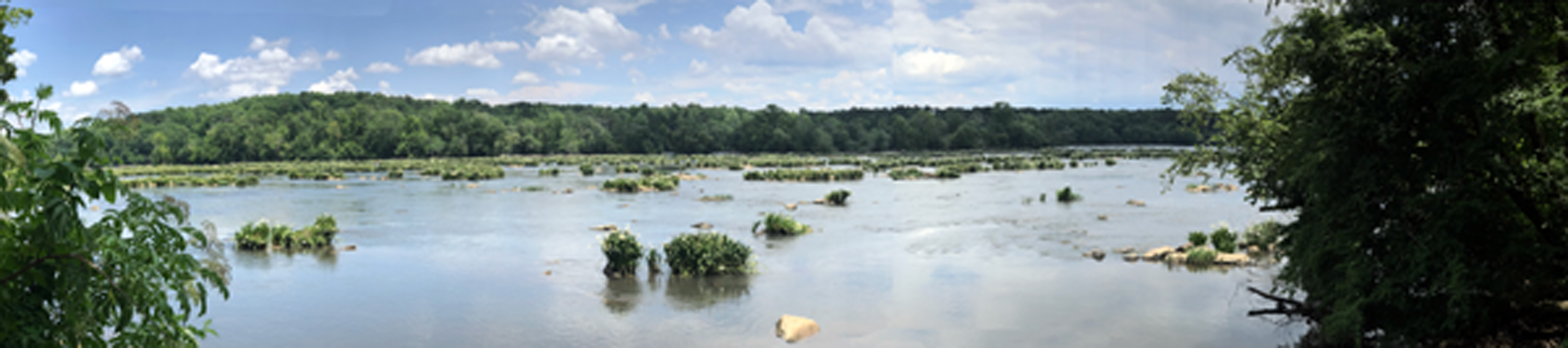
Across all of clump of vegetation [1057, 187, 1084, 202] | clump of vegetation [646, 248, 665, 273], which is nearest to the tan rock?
clump of vegetation [646, 248, 665, 273]

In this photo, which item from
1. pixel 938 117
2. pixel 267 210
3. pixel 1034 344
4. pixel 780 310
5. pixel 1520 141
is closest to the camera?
pixel 1520 141

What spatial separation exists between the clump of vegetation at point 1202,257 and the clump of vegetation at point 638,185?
27858 millimetres

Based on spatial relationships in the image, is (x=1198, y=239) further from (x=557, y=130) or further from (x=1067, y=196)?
(x=557, y=130)

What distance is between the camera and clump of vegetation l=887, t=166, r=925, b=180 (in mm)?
51500

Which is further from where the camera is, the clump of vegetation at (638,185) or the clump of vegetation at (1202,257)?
the clump of vegetation at (638,185)

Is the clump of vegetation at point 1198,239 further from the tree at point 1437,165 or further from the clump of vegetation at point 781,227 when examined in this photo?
the tree at point 1437,165

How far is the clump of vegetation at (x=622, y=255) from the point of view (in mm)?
15539

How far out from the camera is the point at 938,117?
17612 cm

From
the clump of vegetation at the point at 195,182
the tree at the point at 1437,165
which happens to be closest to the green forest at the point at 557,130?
the clump of vegetation at the point at 195,182

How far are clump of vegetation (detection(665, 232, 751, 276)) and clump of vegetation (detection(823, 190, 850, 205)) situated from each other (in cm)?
1627

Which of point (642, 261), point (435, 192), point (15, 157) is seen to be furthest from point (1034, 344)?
point (435, 192)

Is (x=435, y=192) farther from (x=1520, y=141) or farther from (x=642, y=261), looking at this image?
(x=1520, y=141)

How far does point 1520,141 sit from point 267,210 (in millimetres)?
35215

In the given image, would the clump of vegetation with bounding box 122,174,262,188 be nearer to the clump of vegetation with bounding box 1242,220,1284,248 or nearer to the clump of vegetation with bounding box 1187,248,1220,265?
the clump of vegetation with bounding box 1187,248,1220,265
